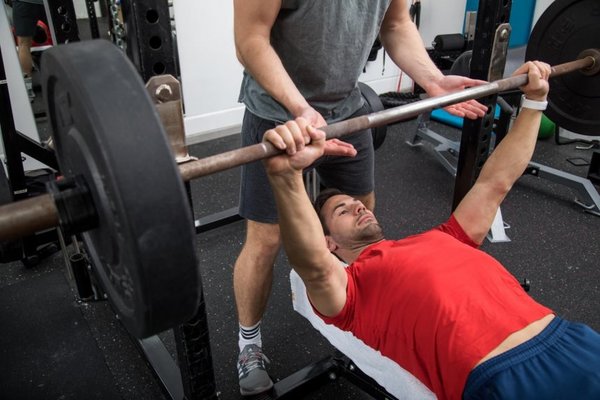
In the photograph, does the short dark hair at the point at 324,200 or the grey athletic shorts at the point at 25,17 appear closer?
the short dark hair at the point at 324,200

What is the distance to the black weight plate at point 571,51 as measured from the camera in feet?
5.36

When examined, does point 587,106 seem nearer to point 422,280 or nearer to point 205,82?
point 422,280

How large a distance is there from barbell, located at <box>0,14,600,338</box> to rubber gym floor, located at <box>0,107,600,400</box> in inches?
41.7

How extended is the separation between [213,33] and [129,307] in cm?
297

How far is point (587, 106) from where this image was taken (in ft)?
5.58

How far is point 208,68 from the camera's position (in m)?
3.47

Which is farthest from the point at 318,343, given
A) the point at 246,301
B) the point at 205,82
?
the point at 205,82

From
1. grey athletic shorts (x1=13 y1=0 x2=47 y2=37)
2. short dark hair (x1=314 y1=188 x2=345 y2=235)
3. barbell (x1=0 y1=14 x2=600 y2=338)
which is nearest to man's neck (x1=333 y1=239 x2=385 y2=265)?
short dark hair (x1=314 y1=188 x2=345 y2=235)

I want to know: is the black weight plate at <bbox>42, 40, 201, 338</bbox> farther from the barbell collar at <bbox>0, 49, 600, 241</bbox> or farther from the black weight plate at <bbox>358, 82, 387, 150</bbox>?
the black weight plate at <bbox>358, 82, 387, 150</bbox>

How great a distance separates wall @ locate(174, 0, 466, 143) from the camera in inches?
129

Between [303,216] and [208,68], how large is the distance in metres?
2.73

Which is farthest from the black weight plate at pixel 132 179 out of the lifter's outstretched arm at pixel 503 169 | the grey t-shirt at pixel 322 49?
the lifter's outstretched arm at pixel 503 169

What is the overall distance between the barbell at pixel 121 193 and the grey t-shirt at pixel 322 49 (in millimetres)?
708

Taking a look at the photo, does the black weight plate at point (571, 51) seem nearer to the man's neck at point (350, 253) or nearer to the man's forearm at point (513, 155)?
the man's forearm at point (513, 155)
